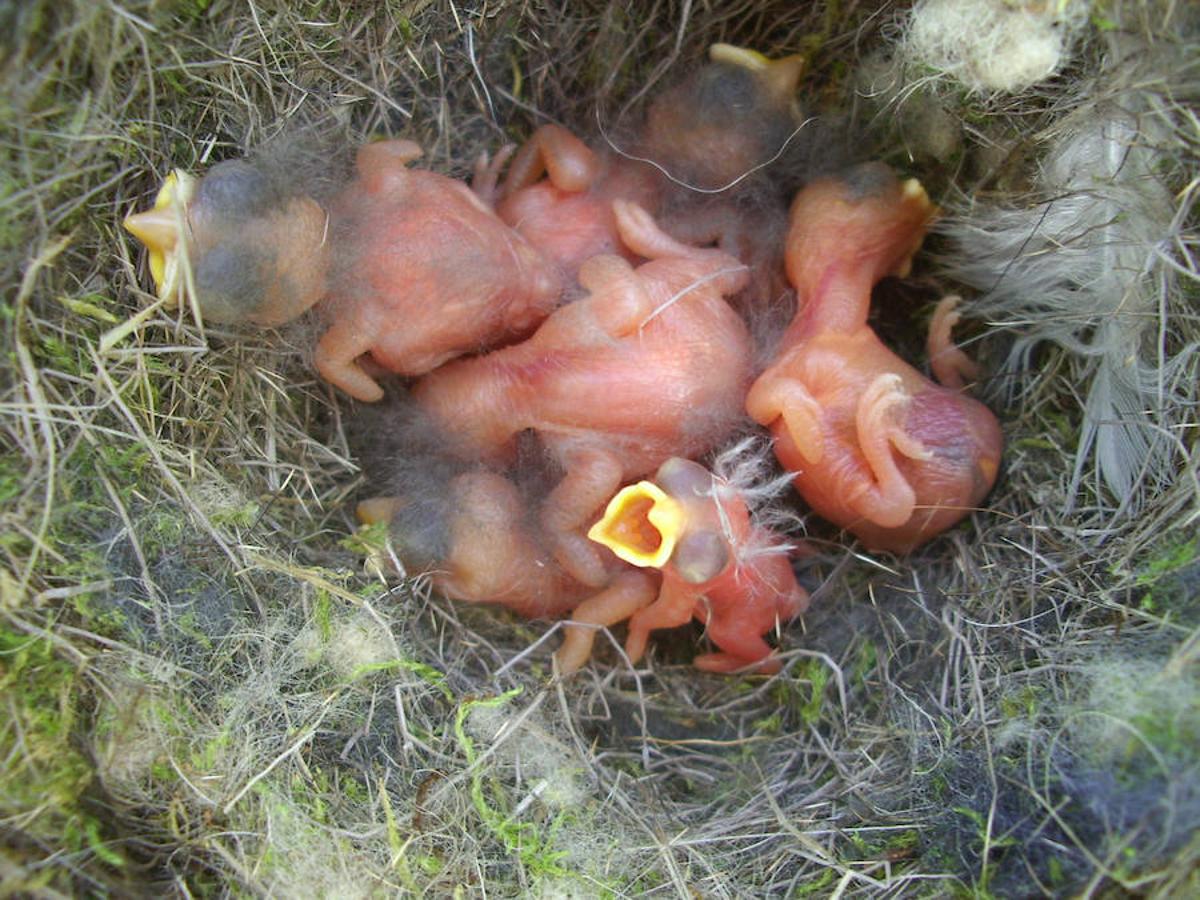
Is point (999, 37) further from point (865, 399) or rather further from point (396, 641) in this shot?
point (396, 641)

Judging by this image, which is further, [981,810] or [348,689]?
[348,689]

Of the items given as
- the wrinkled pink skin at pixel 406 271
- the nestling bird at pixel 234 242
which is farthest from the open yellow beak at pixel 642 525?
the nestling bird at pixel 234 242

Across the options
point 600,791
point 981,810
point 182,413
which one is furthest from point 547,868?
point 182,413

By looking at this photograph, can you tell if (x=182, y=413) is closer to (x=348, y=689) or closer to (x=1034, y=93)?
(x=348, y=689)

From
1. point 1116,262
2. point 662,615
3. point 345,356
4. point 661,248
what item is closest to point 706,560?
point 662,615

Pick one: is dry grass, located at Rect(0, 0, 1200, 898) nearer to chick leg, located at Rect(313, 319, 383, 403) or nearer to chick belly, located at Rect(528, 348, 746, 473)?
chick leg, located at Rect(313, 319, 383, 403)

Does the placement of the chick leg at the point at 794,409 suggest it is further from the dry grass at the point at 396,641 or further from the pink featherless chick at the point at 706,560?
the dry grass at the point at 396,641
